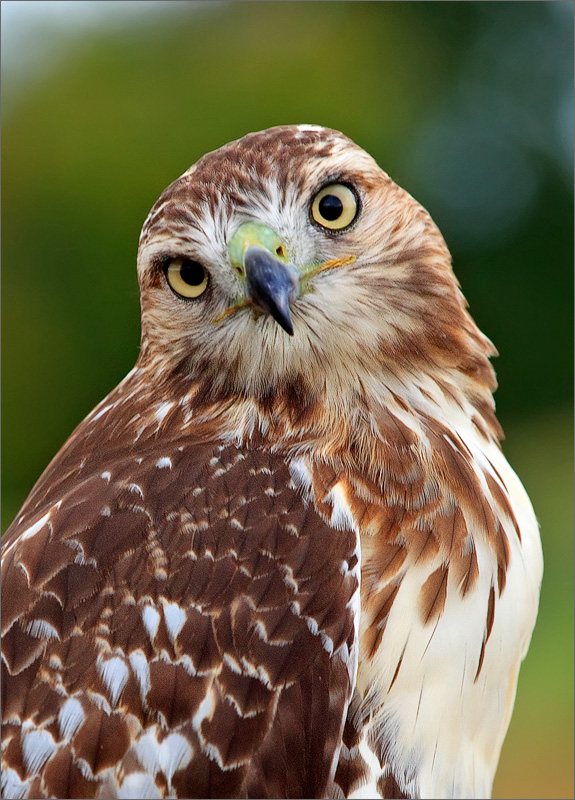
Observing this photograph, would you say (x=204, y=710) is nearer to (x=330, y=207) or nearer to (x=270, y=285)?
(x=270, y=285)

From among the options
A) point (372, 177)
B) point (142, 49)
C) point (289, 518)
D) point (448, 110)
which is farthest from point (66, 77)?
point (289, 518)

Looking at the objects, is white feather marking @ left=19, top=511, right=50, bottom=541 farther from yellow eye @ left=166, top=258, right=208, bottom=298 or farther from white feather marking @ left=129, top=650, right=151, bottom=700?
yellow eye @ left=166, top=258, right=208, bottom=298

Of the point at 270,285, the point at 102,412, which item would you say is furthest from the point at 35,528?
the point at 270,285

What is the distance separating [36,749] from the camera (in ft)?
6.26

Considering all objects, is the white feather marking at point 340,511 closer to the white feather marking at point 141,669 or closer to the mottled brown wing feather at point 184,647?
the mottled brown wing feather at point 184,647

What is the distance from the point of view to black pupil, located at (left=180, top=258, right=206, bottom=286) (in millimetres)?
2254

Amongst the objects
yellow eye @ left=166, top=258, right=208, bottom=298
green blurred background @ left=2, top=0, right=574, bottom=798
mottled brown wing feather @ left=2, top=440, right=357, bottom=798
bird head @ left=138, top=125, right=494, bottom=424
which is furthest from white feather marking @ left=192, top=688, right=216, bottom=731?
green blurred background @ left=2, top=0, right=574, bottom=798

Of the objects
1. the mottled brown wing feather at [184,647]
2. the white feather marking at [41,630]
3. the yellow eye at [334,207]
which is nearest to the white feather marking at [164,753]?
the mottled brown wing feather at [184,647]

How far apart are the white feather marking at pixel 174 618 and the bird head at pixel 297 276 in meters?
0.57

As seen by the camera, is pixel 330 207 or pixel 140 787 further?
pixel 330 207

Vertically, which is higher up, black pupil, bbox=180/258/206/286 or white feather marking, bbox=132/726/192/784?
black pupil, bbox=180/258/206/286

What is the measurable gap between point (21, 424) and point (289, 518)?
470cm

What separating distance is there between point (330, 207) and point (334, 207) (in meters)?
0.01

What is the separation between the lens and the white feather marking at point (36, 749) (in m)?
1.90
